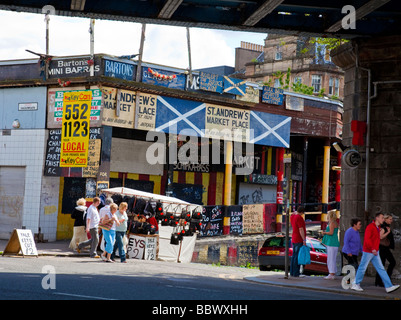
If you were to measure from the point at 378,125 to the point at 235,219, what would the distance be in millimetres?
14641

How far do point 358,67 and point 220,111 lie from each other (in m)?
12.3

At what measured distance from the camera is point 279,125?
106ft

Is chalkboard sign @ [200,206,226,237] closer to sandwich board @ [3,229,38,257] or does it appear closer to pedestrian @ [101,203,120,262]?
pedestrian @ [101,203,120,262]

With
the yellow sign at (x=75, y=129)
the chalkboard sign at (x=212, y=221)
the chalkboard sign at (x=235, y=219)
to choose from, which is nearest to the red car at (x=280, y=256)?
the chalkboard sign at (x=212, y=221)

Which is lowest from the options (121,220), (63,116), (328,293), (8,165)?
(328,293)

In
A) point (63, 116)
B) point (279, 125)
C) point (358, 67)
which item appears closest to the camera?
point (358, 67)

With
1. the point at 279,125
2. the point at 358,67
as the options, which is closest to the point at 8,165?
the point at 279,125

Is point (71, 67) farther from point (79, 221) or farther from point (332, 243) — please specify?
point (332, 243)

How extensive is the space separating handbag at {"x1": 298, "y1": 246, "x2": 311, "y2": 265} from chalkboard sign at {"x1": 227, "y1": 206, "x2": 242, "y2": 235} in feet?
44.0

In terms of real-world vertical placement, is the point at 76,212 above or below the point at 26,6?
below

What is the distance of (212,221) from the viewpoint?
29.6 m

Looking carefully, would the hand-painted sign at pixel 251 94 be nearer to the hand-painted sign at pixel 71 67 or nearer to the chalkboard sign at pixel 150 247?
the hand-painted sign at pixel 71 67

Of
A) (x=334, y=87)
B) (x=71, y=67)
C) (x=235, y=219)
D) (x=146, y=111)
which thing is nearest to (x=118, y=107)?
(x=146, y=111)
